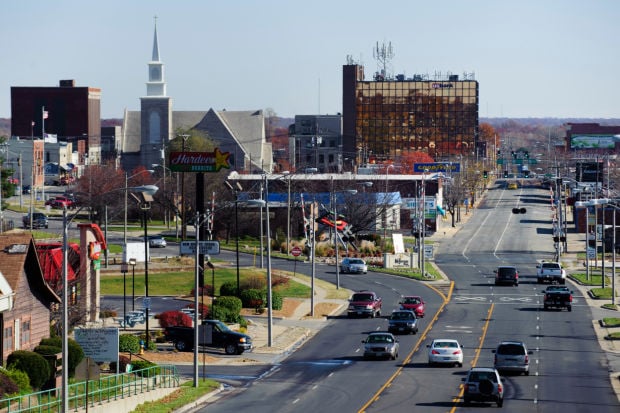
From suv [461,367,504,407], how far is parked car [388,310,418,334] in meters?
21.1

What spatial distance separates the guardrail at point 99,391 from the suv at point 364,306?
25197 millimetres

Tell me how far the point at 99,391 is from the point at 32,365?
150 inches

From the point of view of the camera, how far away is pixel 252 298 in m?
77.6

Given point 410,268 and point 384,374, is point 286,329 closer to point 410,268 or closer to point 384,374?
point 384,374

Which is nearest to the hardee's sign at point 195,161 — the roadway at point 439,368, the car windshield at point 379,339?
the roadway at point 439,368

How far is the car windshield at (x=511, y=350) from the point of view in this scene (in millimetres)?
52219

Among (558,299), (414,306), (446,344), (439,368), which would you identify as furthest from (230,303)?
(558,299)

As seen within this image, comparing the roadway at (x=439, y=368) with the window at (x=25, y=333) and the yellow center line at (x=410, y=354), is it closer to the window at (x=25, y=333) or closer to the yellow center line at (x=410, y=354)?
the yellow center line at (x=410, y=354)

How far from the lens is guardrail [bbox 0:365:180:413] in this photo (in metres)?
35.7

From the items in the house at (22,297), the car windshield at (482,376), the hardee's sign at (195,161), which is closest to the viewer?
the car windshield at (482,376)

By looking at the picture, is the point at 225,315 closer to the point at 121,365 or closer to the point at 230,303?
the point at 230,303

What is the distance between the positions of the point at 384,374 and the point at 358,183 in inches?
3239

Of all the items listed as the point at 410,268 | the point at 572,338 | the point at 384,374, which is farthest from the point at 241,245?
the point at 384,374

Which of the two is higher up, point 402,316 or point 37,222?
point 37,222
